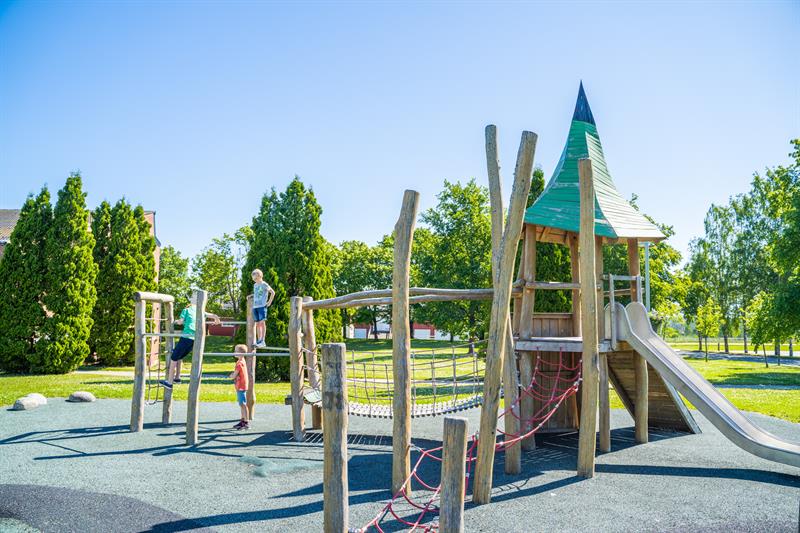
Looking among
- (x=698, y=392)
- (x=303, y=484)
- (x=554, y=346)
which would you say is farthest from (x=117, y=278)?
(x=698, y=392)

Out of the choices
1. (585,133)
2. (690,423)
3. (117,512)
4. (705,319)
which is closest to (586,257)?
(585,133)

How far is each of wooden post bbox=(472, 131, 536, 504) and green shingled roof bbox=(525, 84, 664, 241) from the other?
2602 millimetres

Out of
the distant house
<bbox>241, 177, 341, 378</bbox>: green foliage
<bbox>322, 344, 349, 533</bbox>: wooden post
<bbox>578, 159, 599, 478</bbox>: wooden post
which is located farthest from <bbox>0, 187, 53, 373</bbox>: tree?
<bbox>322, 344, 349, 533</bbox>: wooden post

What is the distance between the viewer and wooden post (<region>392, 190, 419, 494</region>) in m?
5.64

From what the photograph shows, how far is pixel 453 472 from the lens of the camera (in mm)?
3420

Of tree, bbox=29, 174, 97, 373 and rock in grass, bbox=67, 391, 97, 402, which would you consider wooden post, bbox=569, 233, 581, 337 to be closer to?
rock in grass, bbox=67, 391, 97, 402

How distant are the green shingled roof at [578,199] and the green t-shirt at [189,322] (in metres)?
5.95

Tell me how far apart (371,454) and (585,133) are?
6.70m

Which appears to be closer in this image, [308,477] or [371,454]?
[308,477]

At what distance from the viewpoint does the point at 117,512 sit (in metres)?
5.32

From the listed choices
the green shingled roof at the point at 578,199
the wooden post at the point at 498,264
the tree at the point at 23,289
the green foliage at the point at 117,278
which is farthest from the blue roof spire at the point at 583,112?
the green foliage at the point at 117,278

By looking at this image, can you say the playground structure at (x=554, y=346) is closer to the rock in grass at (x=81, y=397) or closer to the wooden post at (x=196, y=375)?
the wooden post at (x=196, y=375)

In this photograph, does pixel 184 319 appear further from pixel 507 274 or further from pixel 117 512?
pixel 507 274

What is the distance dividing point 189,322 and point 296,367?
2367 millimetres
